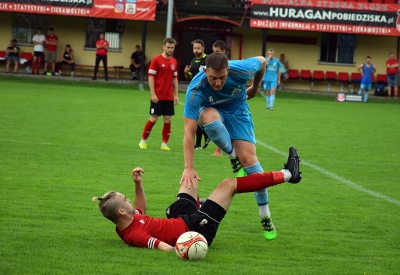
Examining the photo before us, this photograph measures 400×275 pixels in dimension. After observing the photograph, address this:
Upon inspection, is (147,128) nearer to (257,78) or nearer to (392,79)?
(257,78)

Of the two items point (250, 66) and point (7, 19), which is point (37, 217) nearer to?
point (250, 66)

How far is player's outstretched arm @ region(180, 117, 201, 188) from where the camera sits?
263 inches

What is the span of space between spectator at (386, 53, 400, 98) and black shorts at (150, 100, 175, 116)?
2225 cm

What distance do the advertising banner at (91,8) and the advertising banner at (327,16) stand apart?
5170 millimetres

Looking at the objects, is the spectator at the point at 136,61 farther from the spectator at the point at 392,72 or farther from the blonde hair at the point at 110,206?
the blonde hair at the point at 110,206

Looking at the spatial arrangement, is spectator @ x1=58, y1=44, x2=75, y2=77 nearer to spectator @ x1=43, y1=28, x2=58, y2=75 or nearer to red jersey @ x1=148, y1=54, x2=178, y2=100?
spectator @ x1=43, y1=28, x2=58, y2=75

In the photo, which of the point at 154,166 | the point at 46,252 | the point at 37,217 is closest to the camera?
the point at 46,252

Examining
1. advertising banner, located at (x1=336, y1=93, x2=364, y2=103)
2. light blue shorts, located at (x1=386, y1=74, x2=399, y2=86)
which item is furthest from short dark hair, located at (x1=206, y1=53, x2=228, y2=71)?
light blue shorts, located at (x1=386, y1=74, x2=399, y2=86)

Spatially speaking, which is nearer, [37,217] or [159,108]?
[37,217]

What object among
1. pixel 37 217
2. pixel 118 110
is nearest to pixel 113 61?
pixel 118 110

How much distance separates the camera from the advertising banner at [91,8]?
112ft

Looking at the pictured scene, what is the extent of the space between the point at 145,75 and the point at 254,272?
32350mm

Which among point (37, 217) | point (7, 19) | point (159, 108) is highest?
point (7, 19)

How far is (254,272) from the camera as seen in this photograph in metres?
5.89
